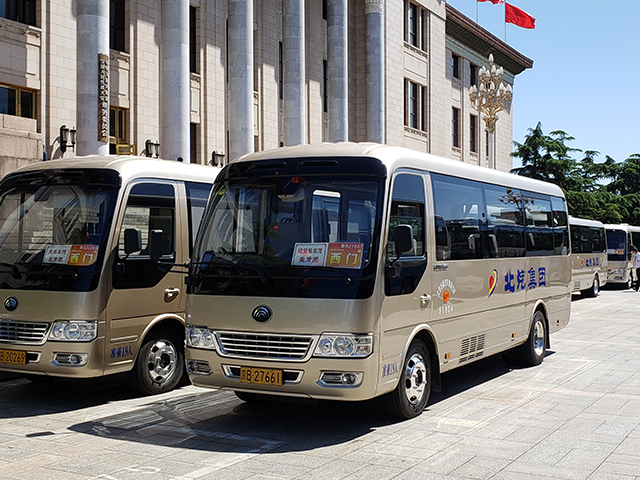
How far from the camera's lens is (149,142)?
2302cm

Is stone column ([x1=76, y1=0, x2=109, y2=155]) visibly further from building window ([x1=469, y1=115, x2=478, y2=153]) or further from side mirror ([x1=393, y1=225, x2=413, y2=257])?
building window ([x1=469, y1=115, x2=478, y2=153])

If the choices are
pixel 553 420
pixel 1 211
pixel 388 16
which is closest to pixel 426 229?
pixel 553 420

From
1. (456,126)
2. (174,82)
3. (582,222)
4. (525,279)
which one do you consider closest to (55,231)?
(525,279)

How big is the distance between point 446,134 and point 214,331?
39.6 m

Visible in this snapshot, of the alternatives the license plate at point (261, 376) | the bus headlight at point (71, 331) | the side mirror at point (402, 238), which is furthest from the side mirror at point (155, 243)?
the side mirror at point (402, 238)

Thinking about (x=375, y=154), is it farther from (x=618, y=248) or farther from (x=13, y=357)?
(x=618, y=248)

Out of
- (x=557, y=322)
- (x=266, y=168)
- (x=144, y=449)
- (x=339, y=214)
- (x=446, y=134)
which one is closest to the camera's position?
(x=144, y=449)

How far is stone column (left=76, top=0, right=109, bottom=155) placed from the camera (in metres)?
19.8

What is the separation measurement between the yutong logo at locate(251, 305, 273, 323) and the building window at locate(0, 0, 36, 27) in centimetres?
1640

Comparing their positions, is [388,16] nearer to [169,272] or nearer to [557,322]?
[557,322]

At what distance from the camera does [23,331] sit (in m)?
8.58

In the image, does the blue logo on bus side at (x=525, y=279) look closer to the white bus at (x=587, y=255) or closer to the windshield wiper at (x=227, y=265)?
the windshield wiper at (x=227, y=265)

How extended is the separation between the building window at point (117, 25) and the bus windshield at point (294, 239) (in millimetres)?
17474

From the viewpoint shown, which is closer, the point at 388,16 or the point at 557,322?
the point at 557,322
